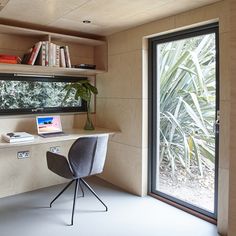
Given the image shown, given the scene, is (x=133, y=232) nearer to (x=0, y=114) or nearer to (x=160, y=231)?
(x=160, y=231)

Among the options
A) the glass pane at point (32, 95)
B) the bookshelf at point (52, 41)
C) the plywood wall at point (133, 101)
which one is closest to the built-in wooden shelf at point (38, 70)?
the bookshelf at point (52, 41)

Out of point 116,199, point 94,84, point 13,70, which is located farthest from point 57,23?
point 116,199

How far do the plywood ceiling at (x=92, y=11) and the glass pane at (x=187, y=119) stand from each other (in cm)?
41

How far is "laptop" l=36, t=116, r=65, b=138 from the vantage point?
2.98 metres

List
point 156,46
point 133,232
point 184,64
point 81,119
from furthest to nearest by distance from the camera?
point 81,119 < point 156,46 < point 184,64 < point 133,232

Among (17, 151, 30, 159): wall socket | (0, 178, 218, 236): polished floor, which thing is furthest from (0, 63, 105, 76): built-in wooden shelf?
(0, 178, 218, 236): polished floor

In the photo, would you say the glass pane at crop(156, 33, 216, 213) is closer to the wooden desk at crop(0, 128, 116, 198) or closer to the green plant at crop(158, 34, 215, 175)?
the green plant at crop(158, 34, 215, 175)

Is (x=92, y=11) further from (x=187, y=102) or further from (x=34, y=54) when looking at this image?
(x=187, y=102)

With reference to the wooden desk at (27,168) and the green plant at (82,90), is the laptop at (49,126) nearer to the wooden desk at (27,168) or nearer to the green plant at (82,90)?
the wooden desk at (27,168)

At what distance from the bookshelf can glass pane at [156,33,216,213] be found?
3.16 feet

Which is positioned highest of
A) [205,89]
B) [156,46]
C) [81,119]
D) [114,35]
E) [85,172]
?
[114,35]

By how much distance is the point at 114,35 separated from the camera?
3340mm

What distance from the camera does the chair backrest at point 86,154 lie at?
2498mm

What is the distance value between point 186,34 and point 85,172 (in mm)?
1756
